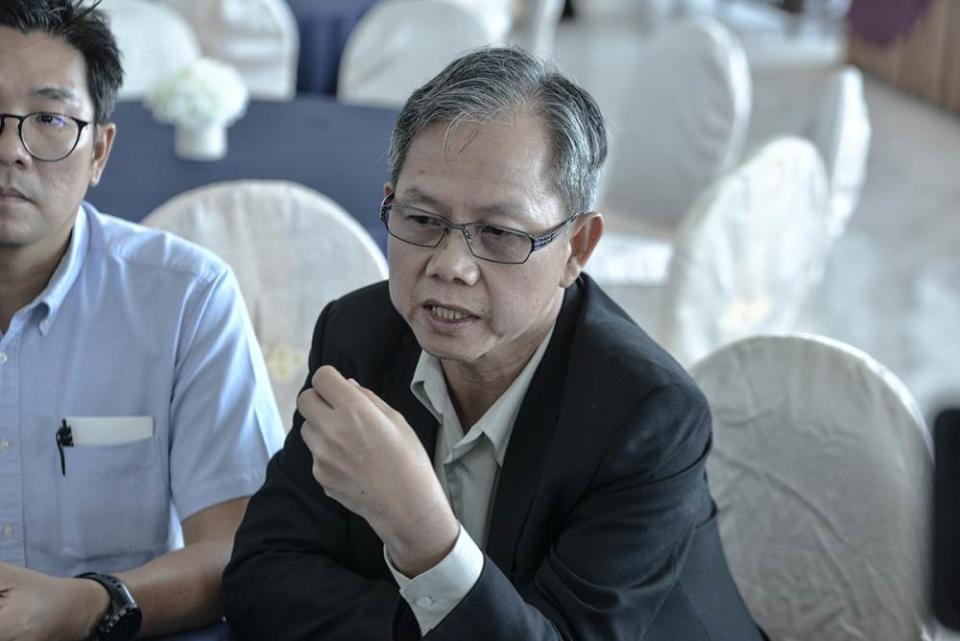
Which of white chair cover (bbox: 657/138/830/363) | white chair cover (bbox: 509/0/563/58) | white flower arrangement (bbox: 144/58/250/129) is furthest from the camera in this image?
white chair cover (bbox: 509/0/563/58)

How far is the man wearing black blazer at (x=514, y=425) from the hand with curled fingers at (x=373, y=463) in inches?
3.2

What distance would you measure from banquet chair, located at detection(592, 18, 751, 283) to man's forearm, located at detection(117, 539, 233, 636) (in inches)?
91.6

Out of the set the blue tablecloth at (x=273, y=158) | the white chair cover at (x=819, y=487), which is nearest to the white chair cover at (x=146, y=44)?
the blue tablecloth at (x=273, y=158)

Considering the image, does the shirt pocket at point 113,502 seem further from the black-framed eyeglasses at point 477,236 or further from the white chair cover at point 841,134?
the white chair cover at point 841,134

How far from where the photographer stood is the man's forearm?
1530 mm

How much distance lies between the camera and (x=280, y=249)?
8.13 feet

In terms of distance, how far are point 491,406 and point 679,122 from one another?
8.44 ft

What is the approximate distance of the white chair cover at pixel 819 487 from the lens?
71.8 inches

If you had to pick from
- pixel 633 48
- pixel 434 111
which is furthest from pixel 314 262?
pixel 633 48

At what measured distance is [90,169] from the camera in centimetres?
181

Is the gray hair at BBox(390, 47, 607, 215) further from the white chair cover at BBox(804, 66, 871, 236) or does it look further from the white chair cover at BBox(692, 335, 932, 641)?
the white chair cover at BBox(804, 66, 871, 236)

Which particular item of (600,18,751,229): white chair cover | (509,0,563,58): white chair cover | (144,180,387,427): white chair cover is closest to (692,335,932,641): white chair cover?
(144,180,387,427): white chair cover

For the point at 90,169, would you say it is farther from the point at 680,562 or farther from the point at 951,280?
the point at 951,280

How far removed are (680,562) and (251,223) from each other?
119 cm
